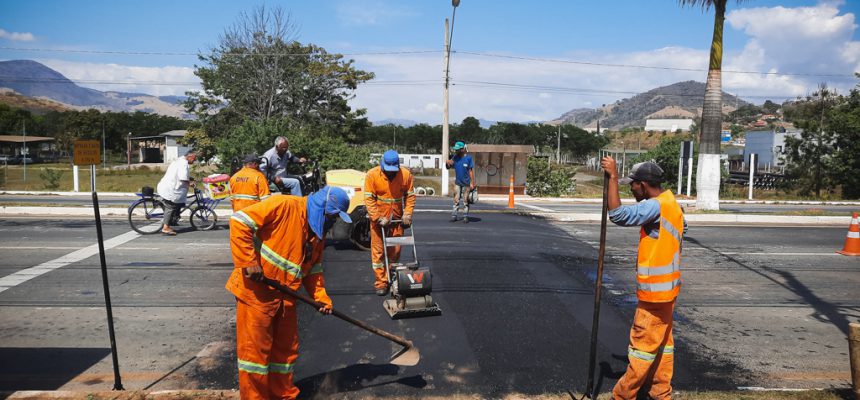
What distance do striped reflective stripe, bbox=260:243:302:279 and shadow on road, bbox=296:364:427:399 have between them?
1.05m

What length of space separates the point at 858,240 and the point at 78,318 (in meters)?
13.2

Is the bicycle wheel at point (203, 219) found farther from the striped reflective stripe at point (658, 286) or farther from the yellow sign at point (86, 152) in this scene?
the striped reflective stripe at point (658, 286)

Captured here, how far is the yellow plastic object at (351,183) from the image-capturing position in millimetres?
9984

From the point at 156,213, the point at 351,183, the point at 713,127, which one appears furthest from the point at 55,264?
the point at 713,127

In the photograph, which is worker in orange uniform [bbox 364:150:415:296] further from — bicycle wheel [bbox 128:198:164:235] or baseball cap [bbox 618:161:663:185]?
bicycle wheel [bbox 128:198:164:235]

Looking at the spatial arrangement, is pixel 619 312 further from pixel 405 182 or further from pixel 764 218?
pixel 764 218

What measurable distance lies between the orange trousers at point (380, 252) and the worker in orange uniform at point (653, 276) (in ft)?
12.0

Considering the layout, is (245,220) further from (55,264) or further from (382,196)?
(55,264)

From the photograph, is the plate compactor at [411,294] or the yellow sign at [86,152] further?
the plate compactor at [411,294]

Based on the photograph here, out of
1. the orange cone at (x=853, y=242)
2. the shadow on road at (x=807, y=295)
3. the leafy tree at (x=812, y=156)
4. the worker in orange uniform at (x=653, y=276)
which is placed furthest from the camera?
the leafy tree at (x=812, y=156)

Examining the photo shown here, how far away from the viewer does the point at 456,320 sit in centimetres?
654

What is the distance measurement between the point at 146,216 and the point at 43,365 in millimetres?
7111

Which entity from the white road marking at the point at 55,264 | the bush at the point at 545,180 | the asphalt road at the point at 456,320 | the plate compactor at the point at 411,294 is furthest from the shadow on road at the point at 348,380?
the bush at the point at 545,180

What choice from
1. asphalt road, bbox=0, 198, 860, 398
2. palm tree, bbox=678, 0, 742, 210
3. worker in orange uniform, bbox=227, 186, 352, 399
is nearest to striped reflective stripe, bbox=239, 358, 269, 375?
worker in orange uniform, bbox=227, 186, 352, 399
